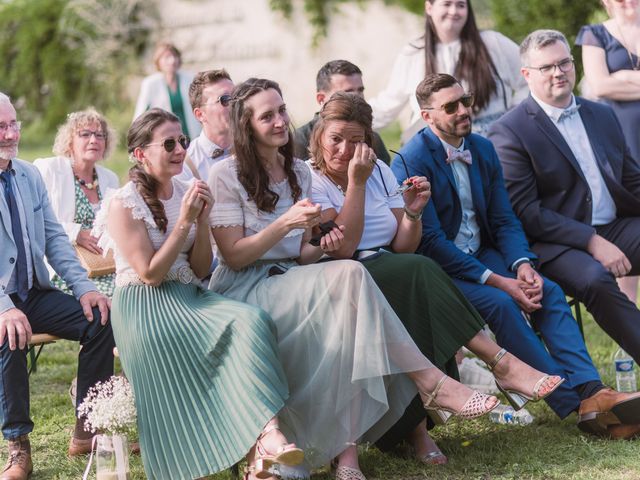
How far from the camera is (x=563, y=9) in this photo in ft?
36.6

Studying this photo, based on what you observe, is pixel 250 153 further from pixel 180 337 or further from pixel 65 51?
pixel 65 51

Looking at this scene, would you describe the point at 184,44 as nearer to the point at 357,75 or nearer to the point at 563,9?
the point at 563,9

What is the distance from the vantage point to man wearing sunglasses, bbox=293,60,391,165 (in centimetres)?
578

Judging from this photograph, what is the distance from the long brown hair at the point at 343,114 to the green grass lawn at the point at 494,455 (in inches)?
58.2

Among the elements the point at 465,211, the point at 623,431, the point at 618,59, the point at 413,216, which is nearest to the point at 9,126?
the point at 413,216

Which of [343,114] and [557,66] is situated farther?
[557,66]

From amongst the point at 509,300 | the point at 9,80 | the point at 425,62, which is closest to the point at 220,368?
the point at 509,300

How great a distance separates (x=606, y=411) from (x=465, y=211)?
1281mm

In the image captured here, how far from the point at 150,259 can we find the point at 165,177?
1.32 feet

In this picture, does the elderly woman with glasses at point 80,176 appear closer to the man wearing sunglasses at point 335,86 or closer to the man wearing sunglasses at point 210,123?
the man wearing sunglasses at point 210,123

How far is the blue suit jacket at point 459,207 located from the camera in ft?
17.3

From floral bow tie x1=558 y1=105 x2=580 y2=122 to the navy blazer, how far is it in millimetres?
49

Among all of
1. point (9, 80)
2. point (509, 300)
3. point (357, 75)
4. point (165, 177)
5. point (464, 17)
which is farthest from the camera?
point (9, 80)

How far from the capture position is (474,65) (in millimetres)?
6496
